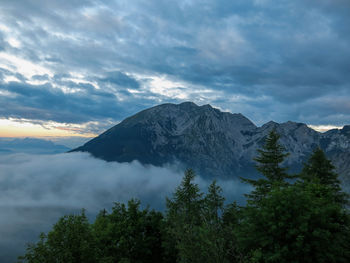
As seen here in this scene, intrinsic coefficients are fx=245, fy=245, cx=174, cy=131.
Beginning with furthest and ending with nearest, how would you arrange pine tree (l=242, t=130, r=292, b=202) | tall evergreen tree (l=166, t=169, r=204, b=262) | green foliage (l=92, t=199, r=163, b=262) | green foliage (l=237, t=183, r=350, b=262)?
green foliage (l=92, t=199, r=163, b=262) < pine tree (l=242, t=130, r=292, b=202) < green foliage (l=237, t=183, r=350, b=262) < tall evergreen tree (l=166, t=169, r=204, b=262)

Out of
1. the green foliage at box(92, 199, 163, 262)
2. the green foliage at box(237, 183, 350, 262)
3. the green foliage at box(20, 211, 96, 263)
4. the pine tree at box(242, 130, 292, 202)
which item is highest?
the pine tree at box(242, 130, 292, 202)

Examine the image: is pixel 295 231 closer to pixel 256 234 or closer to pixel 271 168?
pixel 256 234

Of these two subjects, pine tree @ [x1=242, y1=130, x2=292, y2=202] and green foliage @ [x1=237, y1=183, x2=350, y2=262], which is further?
pine tree @ [x1=242, y1=130, x2=292, y2=202]

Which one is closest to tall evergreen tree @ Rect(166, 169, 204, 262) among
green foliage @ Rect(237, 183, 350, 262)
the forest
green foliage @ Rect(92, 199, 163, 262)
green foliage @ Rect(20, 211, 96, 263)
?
the forest

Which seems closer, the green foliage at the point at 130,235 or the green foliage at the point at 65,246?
the green foliage at the point at 65,246

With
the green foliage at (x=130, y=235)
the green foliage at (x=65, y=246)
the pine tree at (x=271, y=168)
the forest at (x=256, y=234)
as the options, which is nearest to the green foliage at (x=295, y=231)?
the forest at (x=256, y=234)

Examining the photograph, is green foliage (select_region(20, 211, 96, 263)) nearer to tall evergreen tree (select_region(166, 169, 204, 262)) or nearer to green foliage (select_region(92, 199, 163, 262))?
green foliage (select_region(92, 199, 163, 262))

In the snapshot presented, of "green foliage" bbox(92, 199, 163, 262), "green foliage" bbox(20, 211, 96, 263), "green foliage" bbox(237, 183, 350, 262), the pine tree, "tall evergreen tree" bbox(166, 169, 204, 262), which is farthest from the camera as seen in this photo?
"green foliage" bbox(92, 199, 163, 262)

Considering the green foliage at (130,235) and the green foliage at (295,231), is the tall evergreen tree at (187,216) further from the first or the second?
the green foliage at (295,231)

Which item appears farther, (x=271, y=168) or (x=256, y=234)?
(x=271, y=168)

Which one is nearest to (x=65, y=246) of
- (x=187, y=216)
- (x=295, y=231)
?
(x=187, y=216)

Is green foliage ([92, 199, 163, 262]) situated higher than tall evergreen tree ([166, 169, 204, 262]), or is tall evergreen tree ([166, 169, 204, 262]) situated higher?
tall evergreen tree ([166, 169, 204, 262])

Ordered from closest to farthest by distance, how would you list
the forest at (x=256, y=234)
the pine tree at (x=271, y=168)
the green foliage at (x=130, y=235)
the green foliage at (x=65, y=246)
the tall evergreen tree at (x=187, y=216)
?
the tall evergreen tree at (x=187, y=216)
the forest at (x=256, y=234)
the green foliage at (x=65, y=246)
the pine tree at (x=271, y=168)
the green foliage at (x=130, y=235)

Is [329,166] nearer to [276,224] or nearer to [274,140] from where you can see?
[274,140]
